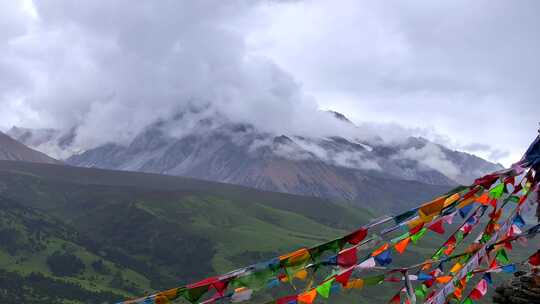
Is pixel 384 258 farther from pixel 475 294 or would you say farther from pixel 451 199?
pixel 475 294

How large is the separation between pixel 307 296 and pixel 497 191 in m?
4.54

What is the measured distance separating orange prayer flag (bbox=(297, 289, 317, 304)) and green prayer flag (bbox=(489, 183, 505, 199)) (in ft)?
13.9

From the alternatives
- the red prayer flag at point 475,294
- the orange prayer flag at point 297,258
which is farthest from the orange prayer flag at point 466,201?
the orange prayer flag at point 297,258

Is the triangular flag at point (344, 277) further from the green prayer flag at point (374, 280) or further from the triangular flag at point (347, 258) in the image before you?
the green prayer flag at point (374, 280)

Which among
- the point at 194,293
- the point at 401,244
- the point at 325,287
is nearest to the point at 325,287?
the point at 325,287

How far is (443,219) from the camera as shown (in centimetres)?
1166

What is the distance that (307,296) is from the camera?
1178 centimetres

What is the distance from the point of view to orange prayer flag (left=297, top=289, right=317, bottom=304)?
1158 centimetres

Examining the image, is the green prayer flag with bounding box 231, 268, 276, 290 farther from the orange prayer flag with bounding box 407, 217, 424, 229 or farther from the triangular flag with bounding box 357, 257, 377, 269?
the orange prayer flag with bounding box 407, 217, 424, 229

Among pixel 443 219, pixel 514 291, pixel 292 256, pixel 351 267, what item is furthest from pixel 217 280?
pixel 514 291

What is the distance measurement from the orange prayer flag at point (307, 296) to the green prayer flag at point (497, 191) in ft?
13.9

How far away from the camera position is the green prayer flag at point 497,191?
457 inches

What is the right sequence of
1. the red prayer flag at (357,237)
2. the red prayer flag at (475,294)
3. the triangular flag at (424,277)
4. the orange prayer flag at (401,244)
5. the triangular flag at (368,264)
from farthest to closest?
1. the red prayer flag at (475,294)
2. the triangular flag at (424,277)
3. the triangular flag at (368,264)
4. the orange prayer flag at (401,244)
5. the red prayer flag at (357,237)

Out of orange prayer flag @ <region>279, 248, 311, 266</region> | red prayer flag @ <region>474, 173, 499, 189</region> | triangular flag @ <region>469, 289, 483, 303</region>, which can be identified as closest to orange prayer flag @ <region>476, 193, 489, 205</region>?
red prayer flag @ <region>474, 173, 499, 189</region>
